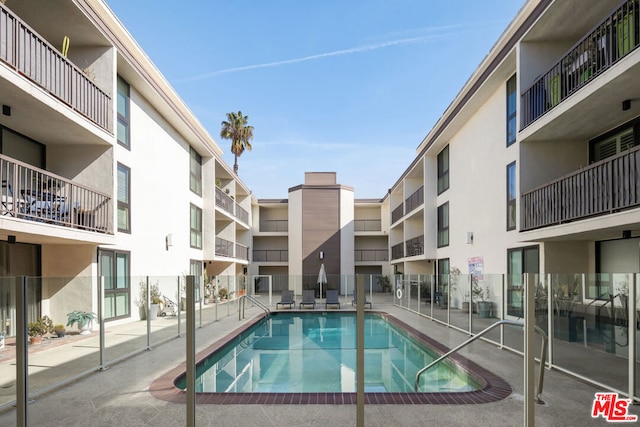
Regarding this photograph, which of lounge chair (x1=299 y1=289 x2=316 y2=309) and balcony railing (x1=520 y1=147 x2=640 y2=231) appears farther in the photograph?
lounge chair (x1=299 y1=289 x2=316 y2=309)

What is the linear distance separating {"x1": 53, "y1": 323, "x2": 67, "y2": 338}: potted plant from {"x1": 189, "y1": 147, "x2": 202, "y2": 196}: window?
12.9 m

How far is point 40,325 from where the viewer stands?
5660mm

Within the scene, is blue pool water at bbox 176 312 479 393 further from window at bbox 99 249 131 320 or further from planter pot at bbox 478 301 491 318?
window at bbox 99 249 131 320

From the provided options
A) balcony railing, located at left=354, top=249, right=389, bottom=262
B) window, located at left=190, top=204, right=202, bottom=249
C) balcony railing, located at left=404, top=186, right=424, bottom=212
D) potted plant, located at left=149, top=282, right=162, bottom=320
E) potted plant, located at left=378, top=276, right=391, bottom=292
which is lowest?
potted plant, located at left=378, top=276, right=391, bottom=292

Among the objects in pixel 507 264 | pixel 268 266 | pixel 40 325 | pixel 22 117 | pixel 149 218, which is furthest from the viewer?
pixel 268 266

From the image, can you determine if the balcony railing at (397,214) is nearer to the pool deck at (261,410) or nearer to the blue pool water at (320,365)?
the blue pool water at (320,365)

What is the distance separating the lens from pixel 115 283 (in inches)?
404

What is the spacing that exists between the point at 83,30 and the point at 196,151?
9851 millimetres

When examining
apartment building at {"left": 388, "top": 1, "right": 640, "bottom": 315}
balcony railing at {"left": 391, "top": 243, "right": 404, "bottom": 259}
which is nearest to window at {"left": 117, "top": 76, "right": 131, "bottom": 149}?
apartment building at {"left": 388, "top": 1, "right": 640, "bottom": 315}

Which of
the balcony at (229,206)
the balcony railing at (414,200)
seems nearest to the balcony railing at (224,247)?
the balcony at (229,206)

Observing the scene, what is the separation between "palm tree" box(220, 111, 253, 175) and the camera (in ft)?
112

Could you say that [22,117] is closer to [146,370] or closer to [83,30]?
[83,30]

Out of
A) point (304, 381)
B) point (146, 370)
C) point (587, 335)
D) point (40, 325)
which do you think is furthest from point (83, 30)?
point (587, 335)

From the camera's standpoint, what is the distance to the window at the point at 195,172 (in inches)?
748
